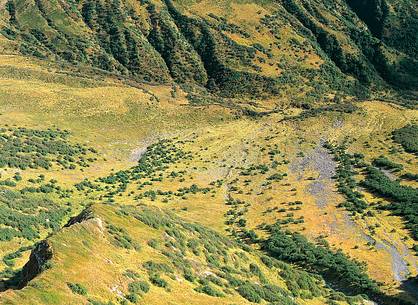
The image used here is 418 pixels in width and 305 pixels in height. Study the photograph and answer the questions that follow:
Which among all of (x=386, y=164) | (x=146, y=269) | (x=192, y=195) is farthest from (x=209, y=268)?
(x=386, y=164)

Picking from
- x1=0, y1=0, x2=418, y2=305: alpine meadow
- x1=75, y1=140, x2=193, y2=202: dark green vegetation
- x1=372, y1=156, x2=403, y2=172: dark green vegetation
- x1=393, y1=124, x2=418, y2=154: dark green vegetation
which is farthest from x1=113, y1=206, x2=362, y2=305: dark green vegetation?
x1=393, y1=124, x2=418, y2=154: dark green vegetation

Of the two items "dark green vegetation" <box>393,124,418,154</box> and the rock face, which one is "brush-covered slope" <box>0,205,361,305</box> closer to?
the rock face

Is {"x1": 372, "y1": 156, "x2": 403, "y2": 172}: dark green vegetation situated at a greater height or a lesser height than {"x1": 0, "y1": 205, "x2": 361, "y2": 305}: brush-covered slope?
lesser

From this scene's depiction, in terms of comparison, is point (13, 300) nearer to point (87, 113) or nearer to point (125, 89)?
point (87, 113)

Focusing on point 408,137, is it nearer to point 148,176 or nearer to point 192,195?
point 192,195

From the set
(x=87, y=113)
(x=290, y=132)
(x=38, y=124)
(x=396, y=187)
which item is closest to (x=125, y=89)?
(x=87, y=113)

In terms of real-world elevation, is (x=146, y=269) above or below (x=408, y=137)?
above
